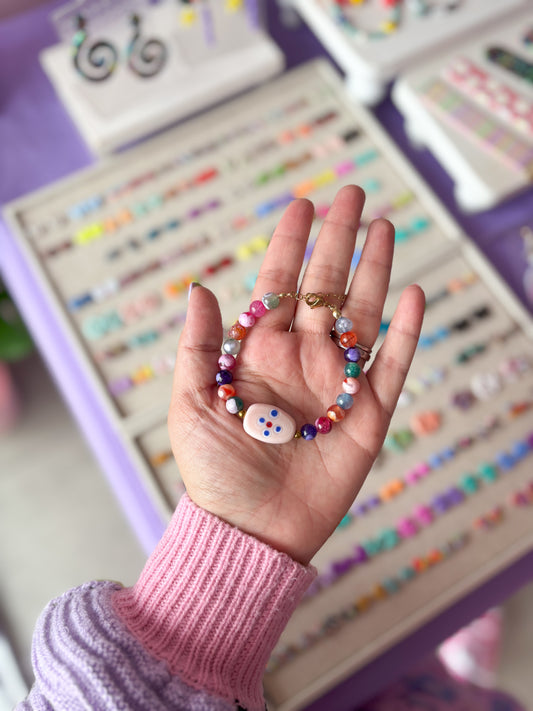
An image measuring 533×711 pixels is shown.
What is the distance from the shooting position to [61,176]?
118 centimetres

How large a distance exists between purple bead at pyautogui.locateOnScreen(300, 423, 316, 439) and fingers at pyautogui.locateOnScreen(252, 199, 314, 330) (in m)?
0.14

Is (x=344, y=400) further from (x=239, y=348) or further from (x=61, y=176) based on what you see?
(x=61, y=176)

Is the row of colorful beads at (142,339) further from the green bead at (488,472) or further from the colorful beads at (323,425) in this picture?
the green bead at (488,472)

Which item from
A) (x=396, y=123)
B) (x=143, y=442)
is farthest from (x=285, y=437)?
(x=396, y=123)

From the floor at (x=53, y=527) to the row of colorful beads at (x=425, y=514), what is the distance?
65cm

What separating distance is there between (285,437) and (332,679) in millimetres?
403

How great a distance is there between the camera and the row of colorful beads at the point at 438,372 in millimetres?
1031

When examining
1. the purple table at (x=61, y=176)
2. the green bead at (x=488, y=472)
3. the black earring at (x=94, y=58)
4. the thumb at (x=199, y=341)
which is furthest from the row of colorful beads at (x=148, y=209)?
the green bead at (x=488, y=472)

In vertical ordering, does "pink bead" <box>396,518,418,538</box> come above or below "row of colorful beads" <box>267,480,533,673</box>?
above

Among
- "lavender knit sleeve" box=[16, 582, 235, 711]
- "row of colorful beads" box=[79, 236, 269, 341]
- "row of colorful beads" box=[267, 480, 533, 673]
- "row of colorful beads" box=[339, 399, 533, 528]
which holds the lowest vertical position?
"row of colorful beads" box=[267, 480, 533, 673]

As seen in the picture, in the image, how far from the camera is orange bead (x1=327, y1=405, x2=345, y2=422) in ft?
2.50

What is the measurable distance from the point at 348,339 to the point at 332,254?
0.12 m

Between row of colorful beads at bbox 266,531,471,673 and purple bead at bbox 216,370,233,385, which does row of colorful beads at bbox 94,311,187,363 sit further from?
row of colorful beads at bbox 266,531,471,673

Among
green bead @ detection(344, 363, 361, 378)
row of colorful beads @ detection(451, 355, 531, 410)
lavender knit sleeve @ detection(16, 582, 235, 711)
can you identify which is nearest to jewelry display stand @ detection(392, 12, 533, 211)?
row of colorful beads @ detection(451, 355, 531, 410)
